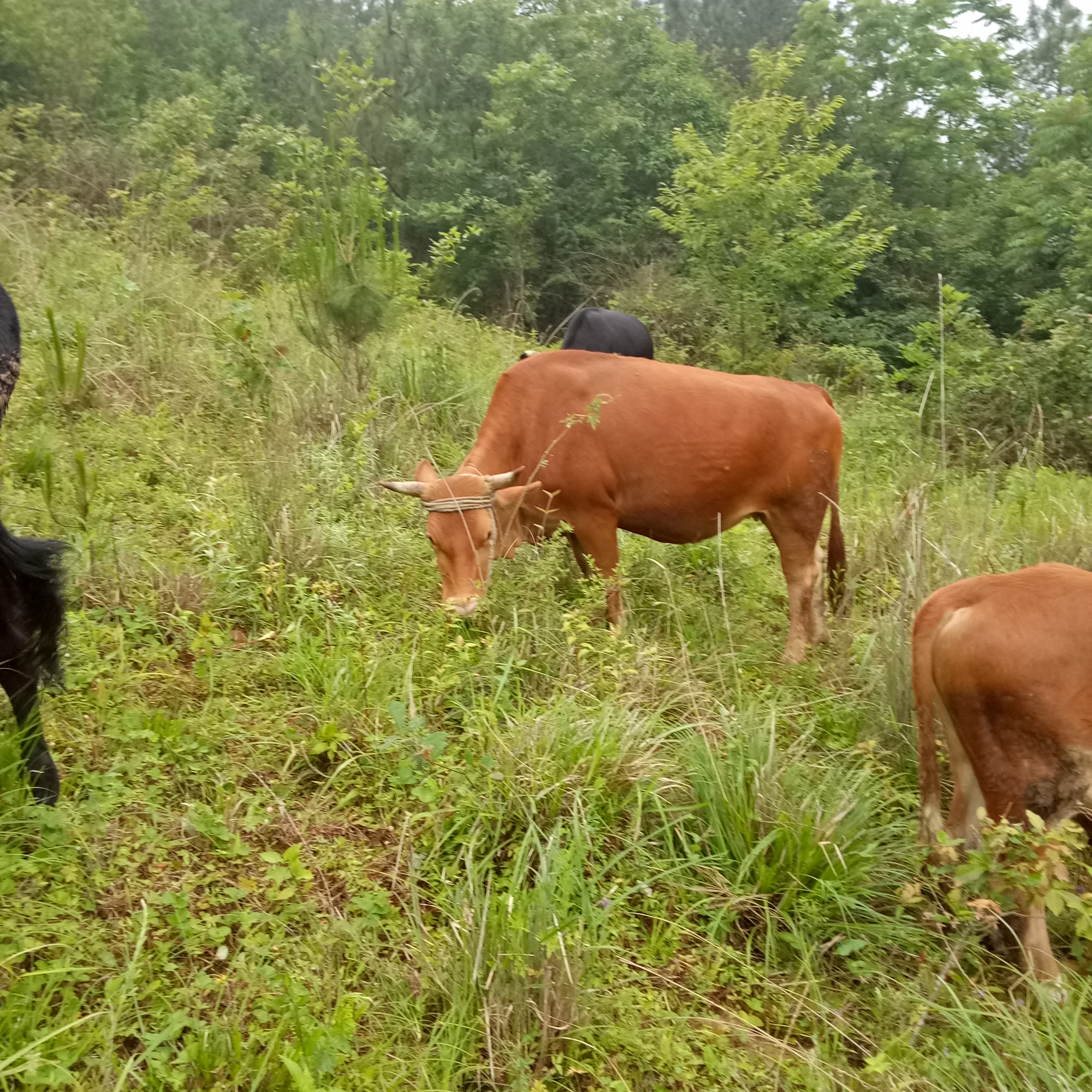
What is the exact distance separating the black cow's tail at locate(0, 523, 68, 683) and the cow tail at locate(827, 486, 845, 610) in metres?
3.83

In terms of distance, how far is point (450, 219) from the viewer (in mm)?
21234

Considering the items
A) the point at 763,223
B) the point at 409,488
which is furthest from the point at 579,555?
the point at 763,223

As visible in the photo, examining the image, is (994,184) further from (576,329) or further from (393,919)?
(393,919)

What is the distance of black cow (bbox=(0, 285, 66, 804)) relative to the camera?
8.14 feet

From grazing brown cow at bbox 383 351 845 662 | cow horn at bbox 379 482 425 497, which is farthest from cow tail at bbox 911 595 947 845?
cow horn at bbox 379 482 425 497

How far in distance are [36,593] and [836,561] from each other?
401 cm

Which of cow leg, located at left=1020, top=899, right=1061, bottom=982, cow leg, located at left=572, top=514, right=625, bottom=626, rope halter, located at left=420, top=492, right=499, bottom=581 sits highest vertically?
rope halter, located at left=420, top=492, right=499, bottom=581

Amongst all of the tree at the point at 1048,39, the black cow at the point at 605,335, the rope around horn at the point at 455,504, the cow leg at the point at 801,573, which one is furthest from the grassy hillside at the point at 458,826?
the tree at the point at 1048,39

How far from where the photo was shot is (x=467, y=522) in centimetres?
418

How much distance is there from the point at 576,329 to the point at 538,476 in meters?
3.29

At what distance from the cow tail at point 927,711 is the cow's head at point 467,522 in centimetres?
195

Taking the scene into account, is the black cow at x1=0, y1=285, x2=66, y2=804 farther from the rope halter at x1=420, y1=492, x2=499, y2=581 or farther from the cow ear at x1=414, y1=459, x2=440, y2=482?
the cow ear at x1=414, y1=459, x2=440, y2=482

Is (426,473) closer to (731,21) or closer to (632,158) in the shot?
(632,158)

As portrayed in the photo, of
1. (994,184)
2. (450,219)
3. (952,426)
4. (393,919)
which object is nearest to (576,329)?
(952,426)
